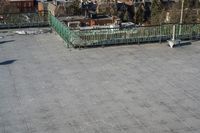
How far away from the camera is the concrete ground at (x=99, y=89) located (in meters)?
10.7

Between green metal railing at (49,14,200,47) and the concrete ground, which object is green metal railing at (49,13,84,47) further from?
the concrete ground

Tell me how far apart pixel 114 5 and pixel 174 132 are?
5322 centimetres

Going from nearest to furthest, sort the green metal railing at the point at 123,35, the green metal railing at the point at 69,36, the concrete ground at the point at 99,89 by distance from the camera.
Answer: the concrete ground at the point at 99,89, the green metal railing at the point at 69,36, the green metal railing at the point at 123,35

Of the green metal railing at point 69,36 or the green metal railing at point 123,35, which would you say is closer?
the green metal railing at point 69,36

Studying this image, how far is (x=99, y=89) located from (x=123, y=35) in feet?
19.1

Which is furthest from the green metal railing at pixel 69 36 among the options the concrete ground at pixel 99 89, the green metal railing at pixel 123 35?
the concrete ground at pixel 99 89

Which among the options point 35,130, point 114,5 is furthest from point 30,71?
point 114,5

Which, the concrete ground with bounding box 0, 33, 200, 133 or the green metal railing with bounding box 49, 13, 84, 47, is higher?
the green metal railing with bounding box 49, 13, 84, 47

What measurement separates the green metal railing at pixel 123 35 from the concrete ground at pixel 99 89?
1.60ft

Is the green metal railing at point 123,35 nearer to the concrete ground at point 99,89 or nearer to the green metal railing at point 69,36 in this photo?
the green metal railing at point 69,36

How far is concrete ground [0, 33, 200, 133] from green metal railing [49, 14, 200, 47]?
0.49m

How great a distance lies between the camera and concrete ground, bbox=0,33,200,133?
1068 centimetres

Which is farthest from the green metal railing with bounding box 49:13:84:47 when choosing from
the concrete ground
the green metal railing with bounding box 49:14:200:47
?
the concrete ground

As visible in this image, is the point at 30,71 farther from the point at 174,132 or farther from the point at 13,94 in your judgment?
the point at 174,132
